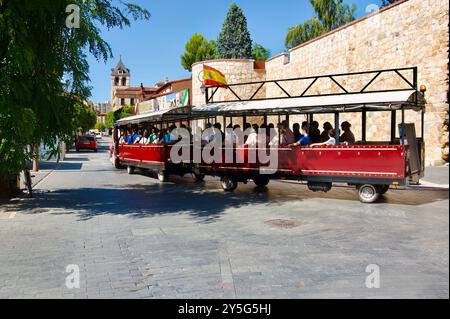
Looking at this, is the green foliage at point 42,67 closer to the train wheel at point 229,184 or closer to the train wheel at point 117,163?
the train wheel at point 229,184

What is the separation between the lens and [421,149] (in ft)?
39.0

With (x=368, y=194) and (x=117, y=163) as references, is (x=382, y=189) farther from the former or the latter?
(x=117, y=163)

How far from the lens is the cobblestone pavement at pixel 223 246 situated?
16.0 feet

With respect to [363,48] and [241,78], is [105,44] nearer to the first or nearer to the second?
[363,48]

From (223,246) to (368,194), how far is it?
5748 mm

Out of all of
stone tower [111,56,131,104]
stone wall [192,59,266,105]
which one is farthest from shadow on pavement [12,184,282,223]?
stone tower [111,56,131,104]

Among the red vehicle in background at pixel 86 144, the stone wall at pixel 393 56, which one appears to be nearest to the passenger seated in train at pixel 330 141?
the stone wall at pixel 393 56

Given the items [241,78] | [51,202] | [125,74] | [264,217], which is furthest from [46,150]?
[125,74]

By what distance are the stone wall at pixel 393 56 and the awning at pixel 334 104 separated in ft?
14.2

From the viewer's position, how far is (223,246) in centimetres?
691

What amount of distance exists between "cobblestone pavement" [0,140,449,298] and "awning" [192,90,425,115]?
2.43 m

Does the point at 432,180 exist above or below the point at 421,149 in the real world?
below

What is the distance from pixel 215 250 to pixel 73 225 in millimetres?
3482

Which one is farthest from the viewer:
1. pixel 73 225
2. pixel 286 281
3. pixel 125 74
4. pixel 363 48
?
pixel 125 74
